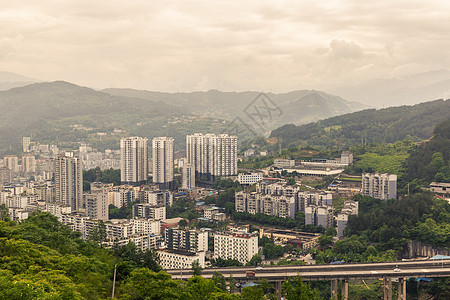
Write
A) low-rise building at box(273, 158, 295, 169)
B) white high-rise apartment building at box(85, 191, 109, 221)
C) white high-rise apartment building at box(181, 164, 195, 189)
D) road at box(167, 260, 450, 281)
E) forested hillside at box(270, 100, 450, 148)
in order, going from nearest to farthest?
road at box(167, 260, 450, 281), white high-rise apartment building at box(85, 191, 109, 221), white high-rise apartment building at box(181, 164, 195, 189), low-rise building at box(273, 158, 295, 169), forested hillside at box(270, 100, 450, 148)

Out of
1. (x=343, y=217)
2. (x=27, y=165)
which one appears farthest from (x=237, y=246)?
(x=27, y=165)

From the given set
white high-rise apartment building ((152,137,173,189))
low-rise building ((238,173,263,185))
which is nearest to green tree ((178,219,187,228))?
low-rise building ((238,173,263,185))

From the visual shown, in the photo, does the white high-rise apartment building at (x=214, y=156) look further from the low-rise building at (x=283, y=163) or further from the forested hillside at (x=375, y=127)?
the forested hillside at (x=375, y=127)

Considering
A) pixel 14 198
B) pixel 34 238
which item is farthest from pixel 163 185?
pixel 34 238

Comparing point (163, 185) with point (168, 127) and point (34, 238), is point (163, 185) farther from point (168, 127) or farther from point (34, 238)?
point (168, 127)

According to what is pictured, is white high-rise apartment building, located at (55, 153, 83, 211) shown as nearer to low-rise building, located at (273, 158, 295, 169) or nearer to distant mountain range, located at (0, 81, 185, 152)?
low-rise building, located at (273, 158, 295, 169)

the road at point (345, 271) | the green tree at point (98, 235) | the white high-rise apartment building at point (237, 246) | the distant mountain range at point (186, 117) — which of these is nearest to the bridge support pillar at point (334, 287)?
the road at point (345, 271)
